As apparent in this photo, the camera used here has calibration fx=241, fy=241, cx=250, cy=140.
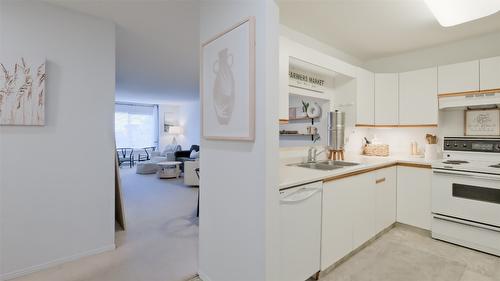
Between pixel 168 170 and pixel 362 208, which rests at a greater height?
pixel 362 208

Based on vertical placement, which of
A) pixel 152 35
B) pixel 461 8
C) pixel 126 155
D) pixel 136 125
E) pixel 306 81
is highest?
pixel 152 35

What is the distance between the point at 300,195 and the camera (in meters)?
1.72

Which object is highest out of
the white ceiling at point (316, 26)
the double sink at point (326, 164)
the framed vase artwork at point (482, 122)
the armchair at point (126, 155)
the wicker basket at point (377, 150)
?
the white ceiling at point (316, 26)

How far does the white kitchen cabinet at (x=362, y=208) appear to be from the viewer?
227 centimetres

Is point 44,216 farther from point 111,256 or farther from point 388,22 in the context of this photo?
point 388,22

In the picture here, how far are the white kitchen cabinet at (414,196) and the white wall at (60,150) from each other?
333 centimetres

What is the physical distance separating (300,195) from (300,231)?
0.87 ft

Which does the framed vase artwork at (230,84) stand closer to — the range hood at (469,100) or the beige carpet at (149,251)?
the beige carpet at (149,251)

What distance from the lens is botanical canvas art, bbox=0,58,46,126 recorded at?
74.9 inches

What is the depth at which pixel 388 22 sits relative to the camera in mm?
2537

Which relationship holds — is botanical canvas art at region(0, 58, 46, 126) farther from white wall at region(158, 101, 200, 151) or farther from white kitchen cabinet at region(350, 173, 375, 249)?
white wall at region(158, 101, 200, 151)

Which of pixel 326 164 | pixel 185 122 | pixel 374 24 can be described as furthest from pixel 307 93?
pixel 185 122

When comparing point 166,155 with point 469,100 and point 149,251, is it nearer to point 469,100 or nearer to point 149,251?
point 149,251

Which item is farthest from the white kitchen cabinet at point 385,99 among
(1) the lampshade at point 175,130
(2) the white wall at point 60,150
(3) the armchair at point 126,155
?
(1) the lampshade at point 175,130
